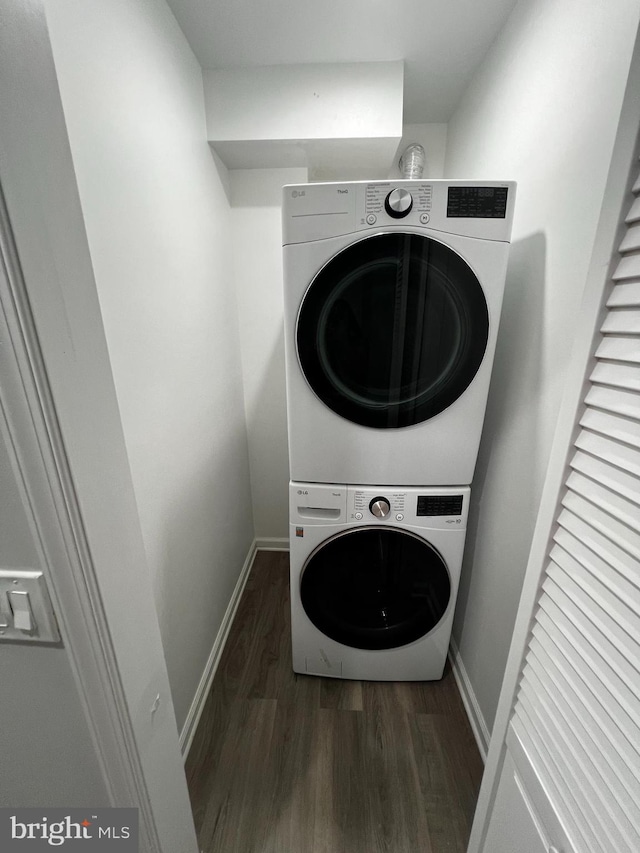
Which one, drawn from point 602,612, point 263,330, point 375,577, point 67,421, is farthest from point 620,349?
point 263,330

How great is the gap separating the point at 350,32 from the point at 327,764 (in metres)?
2.49

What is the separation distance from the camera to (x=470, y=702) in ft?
4.35

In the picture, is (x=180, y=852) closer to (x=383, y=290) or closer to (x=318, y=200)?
(x=383, y=290)

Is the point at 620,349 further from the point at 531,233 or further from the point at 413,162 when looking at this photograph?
the point at 413,162

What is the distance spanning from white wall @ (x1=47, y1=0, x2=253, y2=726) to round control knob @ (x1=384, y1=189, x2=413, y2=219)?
0.68 metres

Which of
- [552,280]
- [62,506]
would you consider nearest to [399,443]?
[552,280]

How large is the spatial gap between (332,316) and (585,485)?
0.76 meters

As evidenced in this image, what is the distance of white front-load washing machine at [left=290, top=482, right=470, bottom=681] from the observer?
1.22 m

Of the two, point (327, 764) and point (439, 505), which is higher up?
point (439, 505)

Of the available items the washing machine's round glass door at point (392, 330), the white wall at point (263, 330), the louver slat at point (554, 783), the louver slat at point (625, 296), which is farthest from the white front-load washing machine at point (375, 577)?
the white wall at point (263, 330)

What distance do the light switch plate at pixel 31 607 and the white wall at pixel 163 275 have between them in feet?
1.46

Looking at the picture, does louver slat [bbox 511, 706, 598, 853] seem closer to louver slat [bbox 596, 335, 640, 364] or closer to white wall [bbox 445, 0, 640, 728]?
white wall [bbox 445, 0, 640, 728]

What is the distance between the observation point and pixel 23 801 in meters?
0.63

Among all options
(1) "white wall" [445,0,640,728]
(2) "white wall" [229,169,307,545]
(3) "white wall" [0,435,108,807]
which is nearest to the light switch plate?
(3) "white wall" [0,435,108,807]
